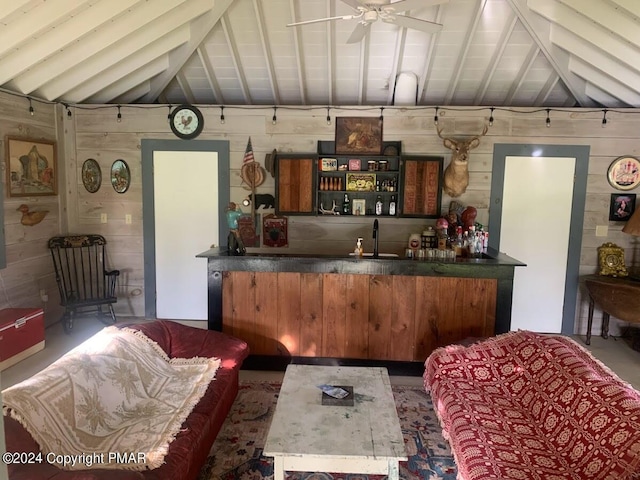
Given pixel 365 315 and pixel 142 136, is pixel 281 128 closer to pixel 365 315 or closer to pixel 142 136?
pixel 142 136

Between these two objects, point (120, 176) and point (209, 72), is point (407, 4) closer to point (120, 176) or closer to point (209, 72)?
point (209, 72)

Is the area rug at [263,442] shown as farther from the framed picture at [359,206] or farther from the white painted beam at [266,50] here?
the white painted beam at [266,50]

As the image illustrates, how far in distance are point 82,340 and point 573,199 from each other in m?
5.35

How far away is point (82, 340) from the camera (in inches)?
177

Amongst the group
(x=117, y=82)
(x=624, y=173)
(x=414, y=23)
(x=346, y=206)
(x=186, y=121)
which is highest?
(x=414, y=23)

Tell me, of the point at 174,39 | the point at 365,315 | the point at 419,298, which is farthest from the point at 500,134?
the point at 174,39

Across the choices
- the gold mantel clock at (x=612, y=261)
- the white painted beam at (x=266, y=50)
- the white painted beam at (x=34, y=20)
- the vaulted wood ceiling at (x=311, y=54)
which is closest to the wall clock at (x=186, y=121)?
the vaulted wood ceiling at (x=311, y=54)

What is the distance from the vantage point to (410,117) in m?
4.90

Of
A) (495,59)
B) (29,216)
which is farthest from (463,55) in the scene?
(29,216)

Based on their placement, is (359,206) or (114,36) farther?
(359,206)

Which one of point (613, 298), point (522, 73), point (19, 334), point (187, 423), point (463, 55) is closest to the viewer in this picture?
point (187, 423)

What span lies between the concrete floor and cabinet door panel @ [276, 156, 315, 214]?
1.89m

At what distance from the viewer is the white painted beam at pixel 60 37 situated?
11.6 ft

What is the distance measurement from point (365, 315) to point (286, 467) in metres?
1.86
